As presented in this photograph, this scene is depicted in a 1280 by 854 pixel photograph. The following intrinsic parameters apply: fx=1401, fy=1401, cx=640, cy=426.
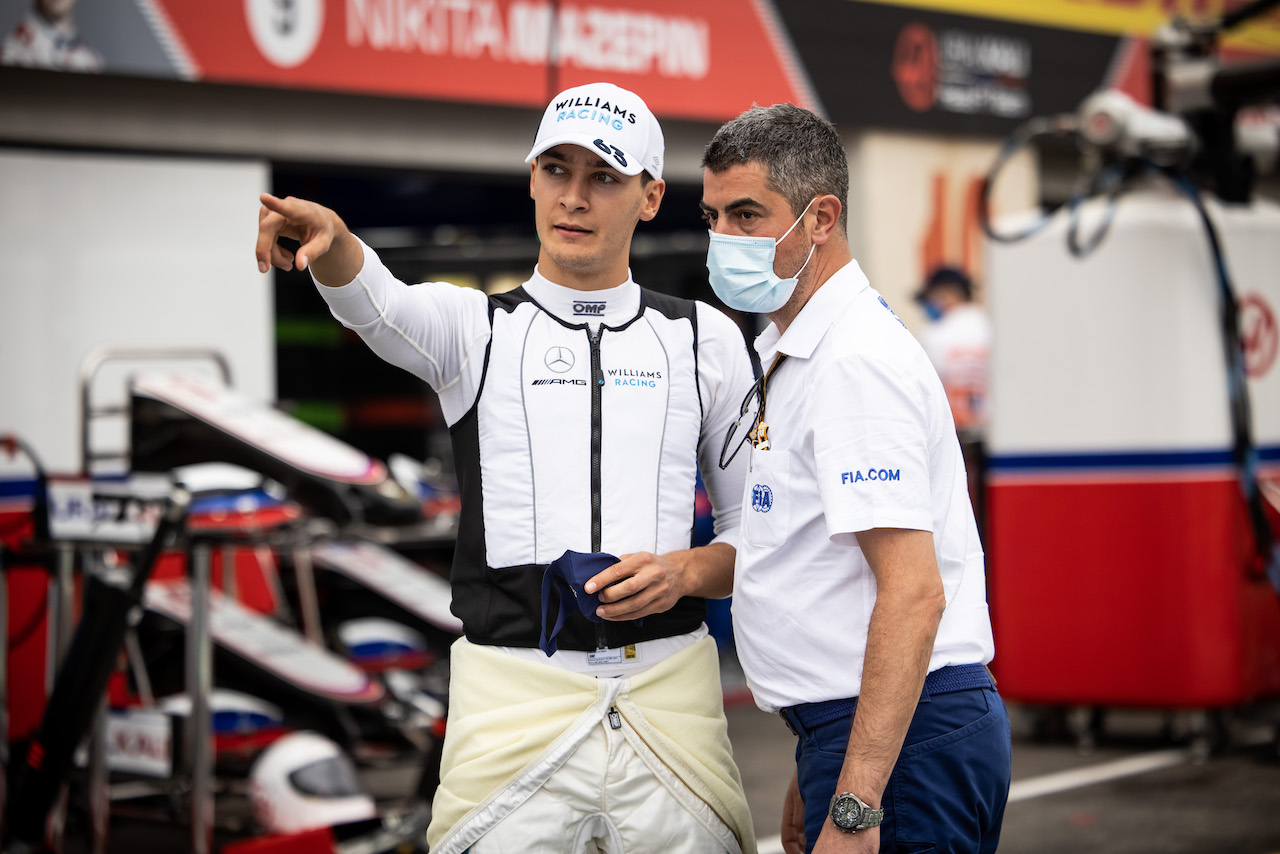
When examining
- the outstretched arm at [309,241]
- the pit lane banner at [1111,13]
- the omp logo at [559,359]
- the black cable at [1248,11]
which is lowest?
the omp logo at [559,359]

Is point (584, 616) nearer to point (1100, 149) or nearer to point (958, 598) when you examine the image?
point (958, 598)

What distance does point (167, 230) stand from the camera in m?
7.21

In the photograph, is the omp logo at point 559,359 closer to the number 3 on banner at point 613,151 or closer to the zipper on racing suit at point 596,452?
the zipper on racing suit at point 596,452

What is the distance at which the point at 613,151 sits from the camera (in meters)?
2.34

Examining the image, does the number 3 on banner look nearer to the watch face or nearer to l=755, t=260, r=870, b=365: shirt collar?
l=755, t=260, r=870, b=365: shirt collar

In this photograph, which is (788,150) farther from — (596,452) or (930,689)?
(930,689)

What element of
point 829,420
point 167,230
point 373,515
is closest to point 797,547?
point 829,420

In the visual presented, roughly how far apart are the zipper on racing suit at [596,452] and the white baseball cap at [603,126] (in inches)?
12.8

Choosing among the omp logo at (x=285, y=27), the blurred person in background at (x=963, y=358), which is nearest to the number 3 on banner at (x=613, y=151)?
the omp logo at (x=285, y=27)

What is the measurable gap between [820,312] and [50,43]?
18.0ft

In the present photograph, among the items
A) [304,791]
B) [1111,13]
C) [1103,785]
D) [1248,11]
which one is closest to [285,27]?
[304,791]

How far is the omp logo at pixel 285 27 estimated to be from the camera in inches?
284

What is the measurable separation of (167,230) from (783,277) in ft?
18.6

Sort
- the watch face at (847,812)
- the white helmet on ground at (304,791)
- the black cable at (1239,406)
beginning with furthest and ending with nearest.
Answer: the black cable at (1239,406) → the white helmet on ground at (304,791) → the watch face at (847,812)
